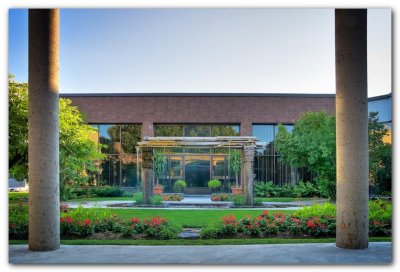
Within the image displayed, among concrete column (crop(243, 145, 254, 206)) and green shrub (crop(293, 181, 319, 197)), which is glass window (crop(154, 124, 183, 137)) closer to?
green shrub (crop(293, 181, 319, 197))

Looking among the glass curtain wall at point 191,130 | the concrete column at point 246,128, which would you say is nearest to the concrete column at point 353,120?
the concrete column at point 246,128

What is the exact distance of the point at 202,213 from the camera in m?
17.2

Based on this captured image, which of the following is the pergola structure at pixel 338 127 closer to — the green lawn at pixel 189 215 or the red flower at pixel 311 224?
the red flower at pixel 311 224

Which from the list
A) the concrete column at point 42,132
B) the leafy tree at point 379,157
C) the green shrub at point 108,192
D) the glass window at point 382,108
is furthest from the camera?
the green shrub at point 108,192

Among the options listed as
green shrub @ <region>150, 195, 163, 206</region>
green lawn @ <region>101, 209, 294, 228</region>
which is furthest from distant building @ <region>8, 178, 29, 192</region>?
green shrub @ <region>150, 195, 163, 206</region>

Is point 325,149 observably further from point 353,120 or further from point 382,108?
point 353,120

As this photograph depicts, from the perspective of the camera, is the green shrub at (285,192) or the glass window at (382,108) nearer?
the glass window at (382,108)

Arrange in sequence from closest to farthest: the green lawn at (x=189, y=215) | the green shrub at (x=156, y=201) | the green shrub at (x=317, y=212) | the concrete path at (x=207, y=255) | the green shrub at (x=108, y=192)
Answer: the concrete path at (x=207, y=255) < the green shrub at (x=317, y=212) < the green lawn at (x=189, y=215) < the green shrub at (x=156, y=201) < the green shrub at (x=108, y=192)

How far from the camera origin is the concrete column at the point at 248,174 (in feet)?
69.7

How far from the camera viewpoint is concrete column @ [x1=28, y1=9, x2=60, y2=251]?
29.7 ft

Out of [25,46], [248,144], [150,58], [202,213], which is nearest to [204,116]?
[248,144]

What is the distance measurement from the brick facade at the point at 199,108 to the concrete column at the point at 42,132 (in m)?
23.0

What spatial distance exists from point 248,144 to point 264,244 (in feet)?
39.2

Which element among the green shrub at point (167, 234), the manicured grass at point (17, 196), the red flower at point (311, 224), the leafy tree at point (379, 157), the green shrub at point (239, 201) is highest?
the leafy tree at point (379, 157)
